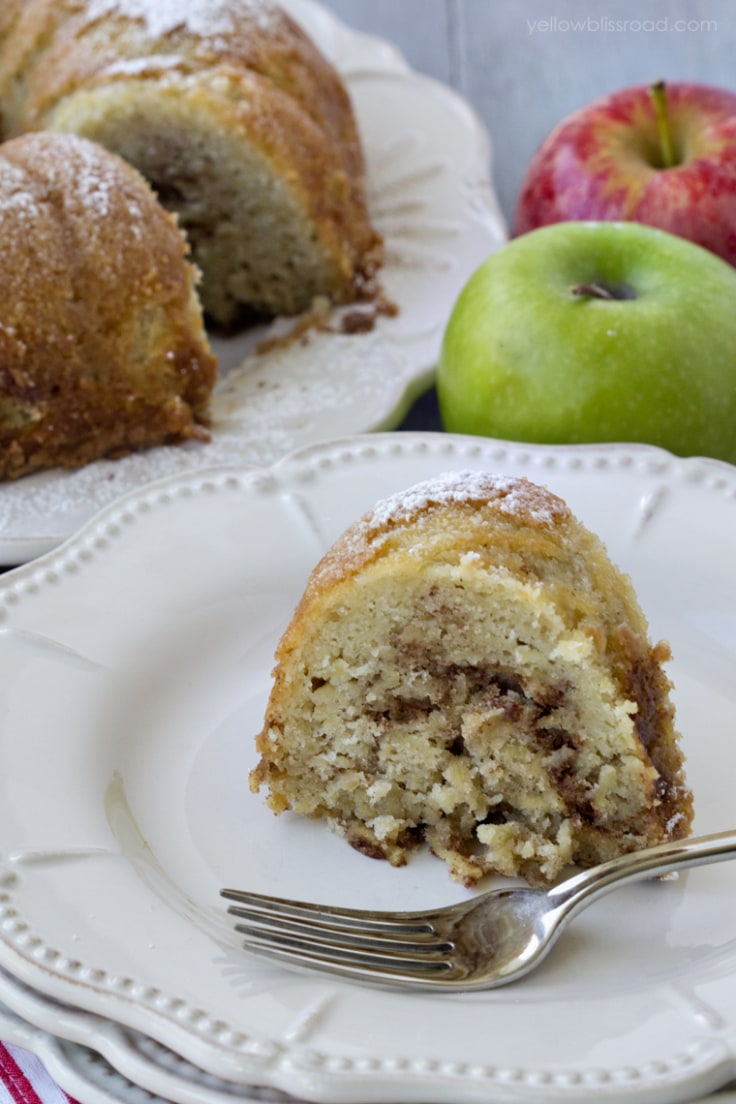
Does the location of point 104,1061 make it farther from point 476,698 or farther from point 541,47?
point 541,47

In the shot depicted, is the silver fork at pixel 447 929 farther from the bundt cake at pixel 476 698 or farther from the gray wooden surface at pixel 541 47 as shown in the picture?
the gray wooden surface at pixel 541 47

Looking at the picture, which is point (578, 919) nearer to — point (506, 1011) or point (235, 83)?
point (506, 1011)

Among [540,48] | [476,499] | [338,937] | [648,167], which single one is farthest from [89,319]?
[540,48]

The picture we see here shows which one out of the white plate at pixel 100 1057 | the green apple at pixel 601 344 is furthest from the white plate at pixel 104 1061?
the green apple at pixel 601 344

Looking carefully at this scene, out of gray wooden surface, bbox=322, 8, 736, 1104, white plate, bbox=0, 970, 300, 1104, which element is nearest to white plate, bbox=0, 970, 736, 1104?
white plate, bbox=0, 970, 300, 1104

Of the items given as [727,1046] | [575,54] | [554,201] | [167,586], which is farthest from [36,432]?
[575,54]

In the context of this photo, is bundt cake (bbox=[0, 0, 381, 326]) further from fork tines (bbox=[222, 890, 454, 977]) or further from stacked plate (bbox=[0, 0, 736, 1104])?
fork tines (bbox=[222, 890, 454, 977])
